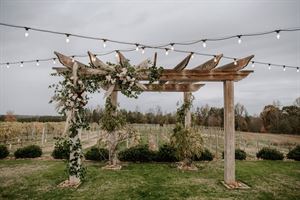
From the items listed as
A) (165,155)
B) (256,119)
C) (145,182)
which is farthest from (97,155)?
(256,119)

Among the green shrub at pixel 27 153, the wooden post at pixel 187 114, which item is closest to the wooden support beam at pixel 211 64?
the wooden post at pixel 187 114

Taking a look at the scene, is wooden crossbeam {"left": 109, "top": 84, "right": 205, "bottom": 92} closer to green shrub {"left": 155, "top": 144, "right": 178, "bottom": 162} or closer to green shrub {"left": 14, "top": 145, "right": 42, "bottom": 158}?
green shrub {"left": 155, "top": 144, "right": 178, "bottom": 162}

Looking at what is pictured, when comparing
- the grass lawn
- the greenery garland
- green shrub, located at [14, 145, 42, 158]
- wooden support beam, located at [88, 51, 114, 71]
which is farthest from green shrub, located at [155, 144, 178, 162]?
green shrub, located at [14, 145, 42, 158]

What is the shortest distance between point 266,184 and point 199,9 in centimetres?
631

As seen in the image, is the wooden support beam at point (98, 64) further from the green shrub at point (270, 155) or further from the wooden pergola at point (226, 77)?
the green shrub at point (270, 155)

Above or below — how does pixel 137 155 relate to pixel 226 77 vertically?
below

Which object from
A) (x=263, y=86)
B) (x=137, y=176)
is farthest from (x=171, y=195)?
(x=263, y=86)

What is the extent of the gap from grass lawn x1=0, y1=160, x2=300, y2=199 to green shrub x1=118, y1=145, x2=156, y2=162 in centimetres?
56

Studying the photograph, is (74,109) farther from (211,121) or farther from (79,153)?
(211,121)

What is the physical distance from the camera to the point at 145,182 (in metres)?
7.63

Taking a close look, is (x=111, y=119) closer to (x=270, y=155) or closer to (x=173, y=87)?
(x=173, y=87)

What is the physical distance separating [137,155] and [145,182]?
3.61 meters

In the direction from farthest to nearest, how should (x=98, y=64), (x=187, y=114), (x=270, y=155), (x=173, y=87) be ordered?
1. (x=270, y=155)
2. (x=187, y=114)
3. (x=173, y=87)
4. (x=98, y=64)

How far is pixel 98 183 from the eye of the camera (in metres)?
7.41
